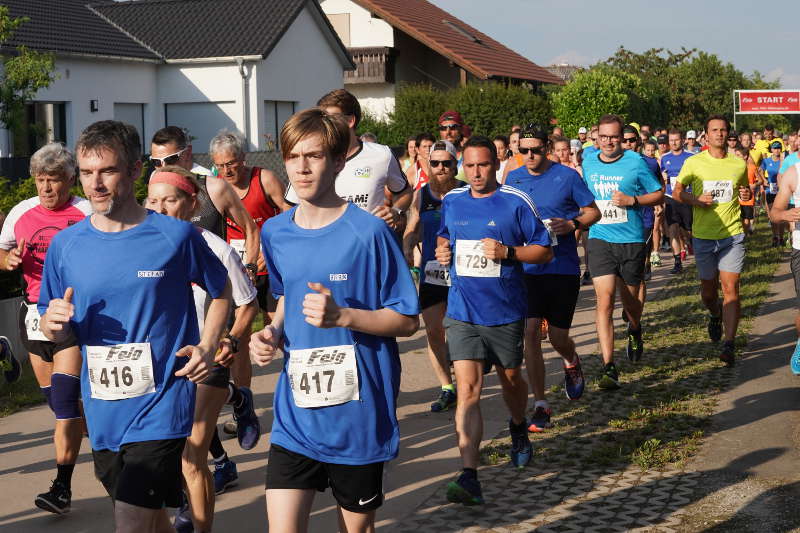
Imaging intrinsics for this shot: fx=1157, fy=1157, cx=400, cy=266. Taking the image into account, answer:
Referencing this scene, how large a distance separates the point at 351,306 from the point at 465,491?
2284 millimetres

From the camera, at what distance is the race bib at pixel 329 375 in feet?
13.0

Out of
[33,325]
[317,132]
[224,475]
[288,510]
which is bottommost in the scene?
[224,475]

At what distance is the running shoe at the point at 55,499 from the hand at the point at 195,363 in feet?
7.25

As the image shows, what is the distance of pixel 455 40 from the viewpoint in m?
43.3

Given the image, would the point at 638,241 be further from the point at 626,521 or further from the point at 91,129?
the point at 91,129

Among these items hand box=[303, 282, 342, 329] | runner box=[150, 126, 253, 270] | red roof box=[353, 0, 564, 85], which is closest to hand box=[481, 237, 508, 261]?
runner box=[150, 126, 253, 270]

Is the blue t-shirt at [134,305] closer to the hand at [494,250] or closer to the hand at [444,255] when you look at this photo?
the hand at [494,250]

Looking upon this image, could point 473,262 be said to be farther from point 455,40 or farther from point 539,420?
point 455,40

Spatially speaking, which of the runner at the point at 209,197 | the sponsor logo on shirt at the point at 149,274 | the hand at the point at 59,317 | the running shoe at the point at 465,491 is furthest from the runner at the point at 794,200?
the hand at the point at 59,317

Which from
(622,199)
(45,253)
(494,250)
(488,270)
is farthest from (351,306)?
(622,199)

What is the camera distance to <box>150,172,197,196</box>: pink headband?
519cm

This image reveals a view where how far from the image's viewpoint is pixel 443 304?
8406mm

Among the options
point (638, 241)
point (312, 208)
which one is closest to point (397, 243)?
point (312, 208)

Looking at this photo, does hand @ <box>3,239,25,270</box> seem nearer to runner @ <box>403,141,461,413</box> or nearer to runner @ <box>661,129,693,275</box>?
runner @ <box>403,141,461,413</box>
